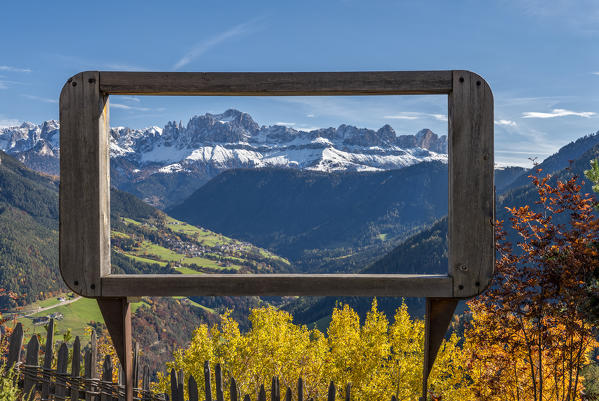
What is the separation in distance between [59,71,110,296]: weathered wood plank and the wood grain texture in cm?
227

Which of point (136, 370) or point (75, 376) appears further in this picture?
point (136, 370)

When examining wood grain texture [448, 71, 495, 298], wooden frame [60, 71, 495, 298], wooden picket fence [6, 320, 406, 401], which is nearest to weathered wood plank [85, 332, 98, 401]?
wooden picket fence [6, 320, 406, 401]

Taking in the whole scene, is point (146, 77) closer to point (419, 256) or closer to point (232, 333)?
point (232, 333)

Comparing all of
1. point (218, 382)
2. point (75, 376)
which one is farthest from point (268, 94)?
point (75, 376)

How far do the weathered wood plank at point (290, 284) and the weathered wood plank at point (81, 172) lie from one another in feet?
0.94

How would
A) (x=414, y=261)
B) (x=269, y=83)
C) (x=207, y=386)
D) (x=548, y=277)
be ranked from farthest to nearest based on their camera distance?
(x=414, y=261)
(x=548, y=277)
(x=207, y=386)
(x=269, y=83)

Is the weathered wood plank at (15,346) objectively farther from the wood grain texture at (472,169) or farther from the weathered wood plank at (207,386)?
the wood grain texture at (472,169)

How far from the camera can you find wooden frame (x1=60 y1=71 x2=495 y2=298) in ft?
10.0

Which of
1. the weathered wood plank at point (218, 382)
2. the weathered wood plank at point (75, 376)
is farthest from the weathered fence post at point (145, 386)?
the weathered wood plank at point (218, 382)

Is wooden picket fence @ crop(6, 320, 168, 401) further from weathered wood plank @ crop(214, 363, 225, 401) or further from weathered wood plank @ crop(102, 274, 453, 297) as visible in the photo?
weathered wood plank @ crop(102, 274, 453, 297)

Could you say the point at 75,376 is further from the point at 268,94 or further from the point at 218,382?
the point at 268,94

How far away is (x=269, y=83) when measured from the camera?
319 cm

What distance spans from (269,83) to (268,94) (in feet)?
0.25

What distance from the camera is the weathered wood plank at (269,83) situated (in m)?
3.15
